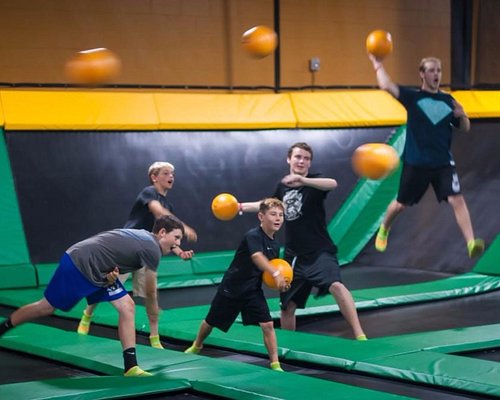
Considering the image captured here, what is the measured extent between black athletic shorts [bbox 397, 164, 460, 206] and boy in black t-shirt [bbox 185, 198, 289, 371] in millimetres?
1766

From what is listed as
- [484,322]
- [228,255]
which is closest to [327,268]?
[484,322]

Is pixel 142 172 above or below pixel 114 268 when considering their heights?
above

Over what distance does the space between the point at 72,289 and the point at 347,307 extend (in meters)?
2.13

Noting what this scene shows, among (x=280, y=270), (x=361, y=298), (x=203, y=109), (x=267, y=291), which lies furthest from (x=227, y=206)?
(x=203, y=109)

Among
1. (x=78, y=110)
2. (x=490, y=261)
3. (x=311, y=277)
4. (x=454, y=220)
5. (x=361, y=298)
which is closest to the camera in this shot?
(x=311, y=277)

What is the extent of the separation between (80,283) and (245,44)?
2778 mm

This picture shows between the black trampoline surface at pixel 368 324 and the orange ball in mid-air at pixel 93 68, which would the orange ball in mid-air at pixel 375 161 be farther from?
the orange ball in mid-air at pixel 93 68

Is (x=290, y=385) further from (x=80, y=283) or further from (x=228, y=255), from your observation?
(x=228, y=255)

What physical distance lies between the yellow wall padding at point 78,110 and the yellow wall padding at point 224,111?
218mm

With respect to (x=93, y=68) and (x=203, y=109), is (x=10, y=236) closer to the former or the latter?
(x=203, y=109)

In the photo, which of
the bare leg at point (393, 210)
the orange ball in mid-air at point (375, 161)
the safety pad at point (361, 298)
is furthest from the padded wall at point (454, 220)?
the orange ball in mid-air at point (375, 161)

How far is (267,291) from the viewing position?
9.94 m

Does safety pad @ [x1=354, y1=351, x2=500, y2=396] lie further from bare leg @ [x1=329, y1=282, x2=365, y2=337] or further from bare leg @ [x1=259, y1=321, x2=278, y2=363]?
bare leg @ [x1=329, y1=282, x2=365, y2=337]

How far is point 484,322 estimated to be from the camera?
26.4 ft
